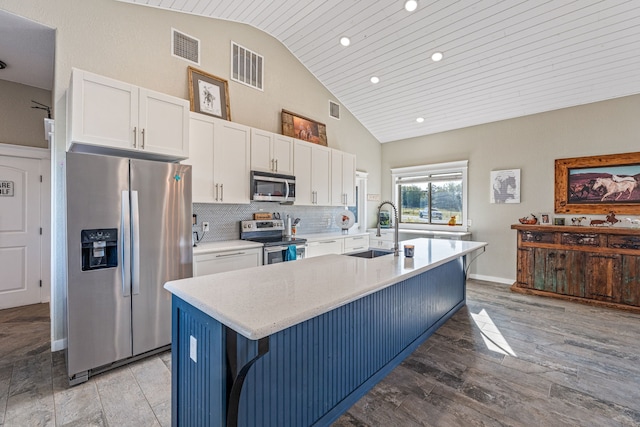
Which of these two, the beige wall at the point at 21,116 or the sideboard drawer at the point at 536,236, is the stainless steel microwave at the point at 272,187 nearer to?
the beige wall at the point at 21,116

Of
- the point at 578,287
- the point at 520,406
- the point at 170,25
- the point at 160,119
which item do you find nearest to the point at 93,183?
the point at 160,119

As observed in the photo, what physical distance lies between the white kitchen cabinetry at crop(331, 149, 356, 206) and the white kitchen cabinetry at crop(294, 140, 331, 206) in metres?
0.13

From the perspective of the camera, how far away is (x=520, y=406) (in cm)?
199

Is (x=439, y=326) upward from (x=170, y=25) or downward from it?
downward

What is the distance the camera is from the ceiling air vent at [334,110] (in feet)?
17.8

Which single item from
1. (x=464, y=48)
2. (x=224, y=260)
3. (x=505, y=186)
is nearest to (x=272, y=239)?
(x=224, y=260)

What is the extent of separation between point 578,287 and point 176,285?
5091 millimetres

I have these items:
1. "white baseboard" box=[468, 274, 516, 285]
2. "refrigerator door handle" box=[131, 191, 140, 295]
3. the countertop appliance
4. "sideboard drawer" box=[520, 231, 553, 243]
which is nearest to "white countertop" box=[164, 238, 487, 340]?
"refrigerator door handle" box=[131, 191, 140, 295]

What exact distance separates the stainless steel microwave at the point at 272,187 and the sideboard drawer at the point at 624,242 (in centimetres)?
428

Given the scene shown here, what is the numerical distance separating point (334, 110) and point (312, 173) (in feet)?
5.17

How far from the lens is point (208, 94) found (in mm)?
3684

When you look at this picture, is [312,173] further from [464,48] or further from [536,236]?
[536,236]


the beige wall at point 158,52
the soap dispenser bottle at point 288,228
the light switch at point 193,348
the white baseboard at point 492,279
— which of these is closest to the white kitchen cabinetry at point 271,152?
the beige wall at point 158,52

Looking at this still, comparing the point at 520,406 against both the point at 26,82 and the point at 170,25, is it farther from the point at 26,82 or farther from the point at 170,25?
the point at 26,82
